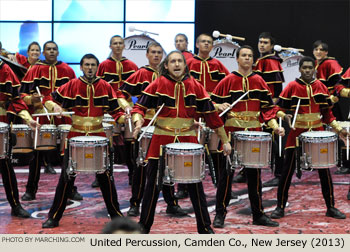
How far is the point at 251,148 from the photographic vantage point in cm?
529

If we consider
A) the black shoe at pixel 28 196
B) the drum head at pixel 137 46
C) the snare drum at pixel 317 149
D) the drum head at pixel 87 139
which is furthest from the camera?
the drum head at pixel 137 46

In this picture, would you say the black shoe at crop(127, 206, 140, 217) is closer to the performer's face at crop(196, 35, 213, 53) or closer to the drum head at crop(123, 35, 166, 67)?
the performer's face at crop(196, 35, 213, 53)

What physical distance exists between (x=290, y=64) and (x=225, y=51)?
831mm

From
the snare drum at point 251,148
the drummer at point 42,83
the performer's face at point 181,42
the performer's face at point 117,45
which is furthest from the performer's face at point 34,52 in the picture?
the snare drum at point 251,148

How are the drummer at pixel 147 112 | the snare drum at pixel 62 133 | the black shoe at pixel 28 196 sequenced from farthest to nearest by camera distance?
the black shoe at pixel 28 196 → the snare drum at pixel 62 133 → the drummer at pixel 147 112

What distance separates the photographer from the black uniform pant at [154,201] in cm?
467

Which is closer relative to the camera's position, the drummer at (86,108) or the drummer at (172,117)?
the drummer at (172,117)

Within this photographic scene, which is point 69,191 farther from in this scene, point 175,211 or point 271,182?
point 271,182

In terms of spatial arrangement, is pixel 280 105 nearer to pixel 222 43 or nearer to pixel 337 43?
pixel 222 43

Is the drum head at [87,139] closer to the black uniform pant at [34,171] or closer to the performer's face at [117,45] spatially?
the black uniform pant at [34,171]

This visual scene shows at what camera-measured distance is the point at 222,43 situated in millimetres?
8406

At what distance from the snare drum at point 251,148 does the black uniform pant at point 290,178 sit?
56 cm

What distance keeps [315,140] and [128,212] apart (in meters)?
1.78

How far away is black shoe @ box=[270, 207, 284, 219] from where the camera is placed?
590 centimetres
